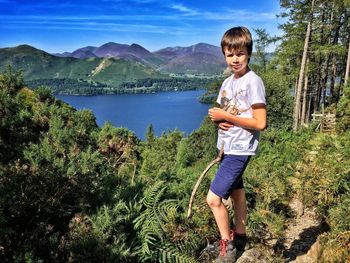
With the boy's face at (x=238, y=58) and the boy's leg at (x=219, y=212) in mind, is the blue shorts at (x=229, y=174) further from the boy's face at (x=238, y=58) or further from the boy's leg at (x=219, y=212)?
the boy's face at (x=238, y=58)

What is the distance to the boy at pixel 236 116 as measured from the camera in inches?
135

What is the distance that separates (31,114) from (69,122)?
455 millimetres

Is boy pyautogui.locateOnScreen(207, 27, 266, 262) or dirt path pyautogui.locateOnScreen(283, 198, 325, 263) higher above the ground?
boy pyautogui.locateOnScreen(207, 27, 266, 262)

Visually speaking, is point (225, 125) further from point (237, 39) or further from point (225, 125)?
point (237, 39)

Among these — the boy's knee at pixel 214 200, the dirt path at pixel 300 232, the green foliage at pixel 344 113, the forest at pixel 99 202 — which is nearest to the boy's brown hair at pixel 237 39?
the boy's knee at pixel 214 200

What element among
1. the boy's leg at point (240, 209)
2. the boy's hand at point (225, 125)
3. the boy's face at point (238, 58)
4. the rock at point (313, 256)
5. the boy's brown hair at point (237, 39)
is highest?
the boy's brown hair at point (237, 39)

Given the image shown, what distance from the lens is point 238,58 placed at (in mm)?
3506

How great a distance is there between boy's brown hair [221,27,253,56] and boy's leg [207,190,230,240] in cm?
149

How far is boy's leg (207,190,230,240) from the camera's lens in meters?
3.70

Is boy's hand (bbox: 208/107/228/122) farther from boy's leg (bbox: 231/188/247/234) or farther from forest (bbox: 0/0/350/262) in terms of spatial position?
forest (bbox: 0/0/350/262)

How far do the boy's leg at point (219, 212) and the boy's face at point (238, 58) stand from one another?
1.30 m

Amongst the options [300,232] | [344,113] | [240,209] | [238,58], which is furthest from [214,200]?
[344,113]

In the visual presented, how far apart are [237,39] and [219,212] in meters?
1.78

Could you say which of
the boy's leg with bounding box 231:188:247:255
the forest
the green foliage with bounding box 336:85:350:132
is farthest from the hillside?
the green foliage with bounding box 336:85:350:132
